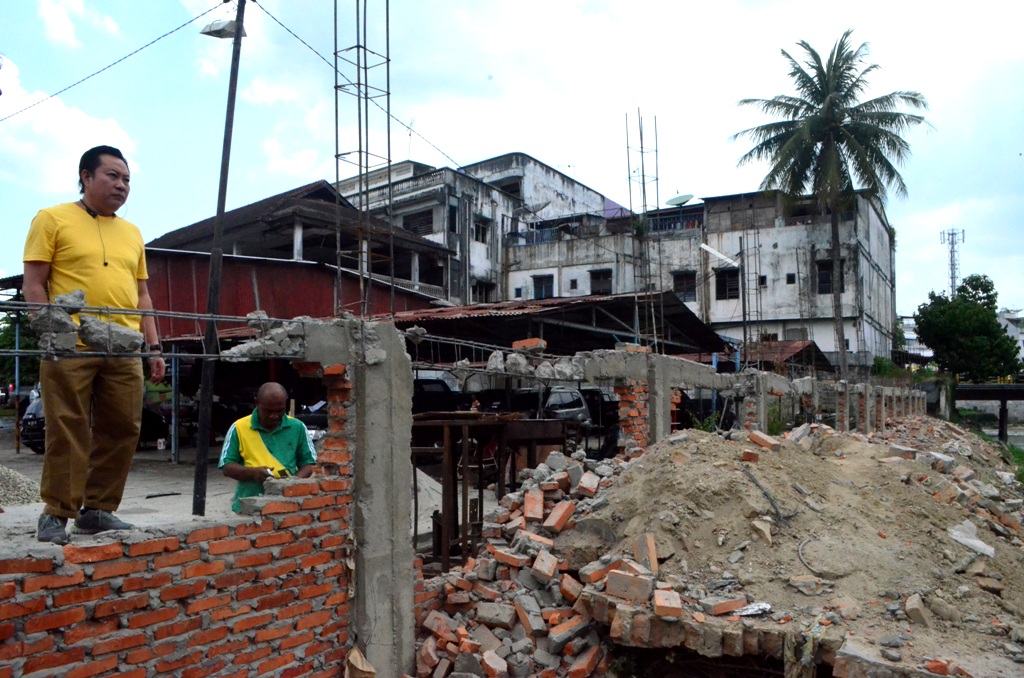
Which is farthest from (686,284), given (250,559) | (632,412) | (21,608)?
(21,608)

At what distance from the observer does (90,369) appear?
11.8 ft

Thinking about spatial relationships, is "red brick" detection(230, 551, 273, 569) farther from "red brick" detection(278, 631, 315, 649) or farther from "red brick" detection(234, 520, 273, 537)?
"red brick" detection(278, 631, 315, 649)

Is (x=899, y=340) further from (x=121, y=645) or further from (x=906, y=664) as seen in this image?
(x=121, y=645)

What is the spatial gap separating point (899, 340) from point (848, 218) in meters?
12.5

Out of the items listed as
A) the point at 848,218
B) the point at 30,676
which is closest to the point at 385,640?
the point at 30,676

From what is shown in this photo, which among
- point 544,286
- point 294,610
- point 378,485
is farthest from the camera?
point 544,286

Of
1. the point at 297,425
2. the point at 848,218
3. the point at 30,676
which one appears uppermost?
the point at 848,218

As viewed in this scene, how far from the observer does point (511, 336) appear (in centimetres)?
1636

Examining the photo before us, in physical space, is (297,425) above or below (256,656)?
above

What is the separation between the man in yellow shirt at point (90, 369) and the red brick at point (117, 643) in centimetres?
52

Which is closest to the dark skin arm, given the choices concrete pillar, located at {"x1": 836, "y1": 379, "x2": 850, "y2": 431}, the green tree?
concrete pillar, located at {"x1": 836, "y1": 379, "x2": 850, "y2": 431}

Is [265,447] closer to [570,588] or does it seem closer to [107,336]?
[107,336]

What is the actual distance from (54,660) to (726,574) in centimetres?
440

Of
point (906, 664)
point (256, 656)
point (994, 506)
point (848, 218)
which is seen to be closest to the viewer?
point (256, 656)
